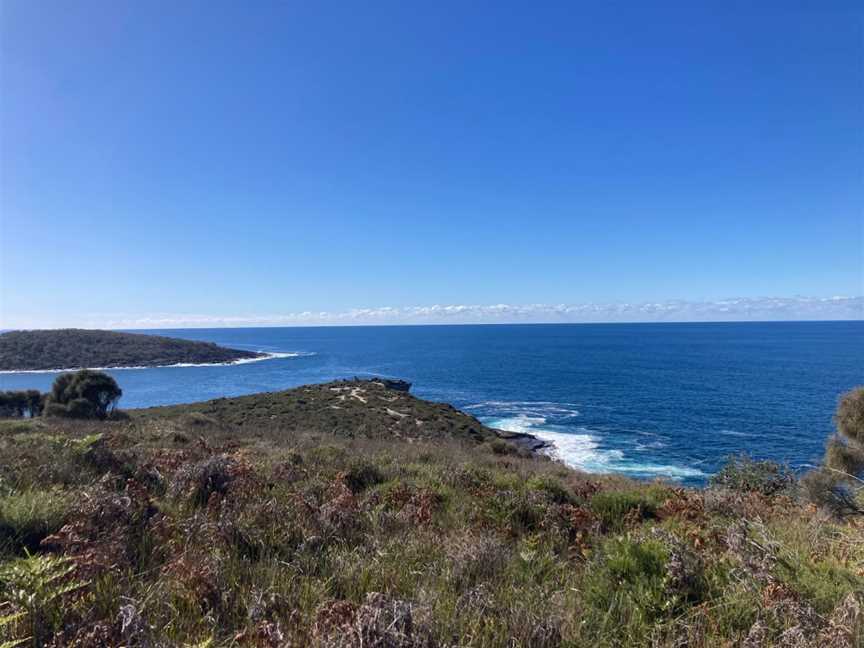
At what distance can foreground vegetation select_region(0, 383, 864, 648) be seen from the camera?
2.69 m

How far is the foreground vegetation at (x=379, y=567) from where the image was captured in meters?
2.69

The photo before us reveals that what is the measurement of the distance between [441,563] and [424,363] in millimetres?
103747

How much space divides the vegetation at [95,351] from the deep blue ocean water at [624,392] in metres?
15.2

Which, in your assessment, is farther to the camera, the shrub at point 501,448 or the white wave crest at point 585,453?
the white wave crest at point 585,453

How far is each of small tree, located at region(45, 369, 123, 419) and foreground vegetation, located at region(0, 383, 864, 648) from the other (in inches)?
1323

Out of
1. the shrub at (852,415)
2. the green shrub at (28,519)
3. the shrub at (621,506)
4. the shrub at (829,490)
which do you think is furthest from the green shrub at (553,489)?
the shrub at (852,415)

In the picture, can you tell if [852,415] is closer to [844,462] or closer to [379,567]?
[844,462]

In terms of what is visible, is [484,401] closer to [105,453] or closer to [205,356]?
[105,453]

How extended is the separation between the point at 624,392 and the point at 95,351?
138m

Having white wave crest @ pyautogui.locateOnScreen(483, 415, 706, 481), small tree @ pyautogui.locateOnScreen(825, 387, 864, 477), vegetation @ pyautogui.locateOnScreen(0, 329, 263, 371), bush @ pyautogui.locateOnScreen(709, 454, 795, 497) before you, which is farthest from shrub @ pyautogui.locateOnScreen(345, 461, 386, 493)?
vegetation @ pyautogui.locateOnScreen(0, 329, 263, 371)

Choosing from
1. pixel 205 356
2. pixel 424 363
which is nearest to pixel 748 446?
pixel 424 363

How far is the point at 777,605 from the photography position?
3.06 m

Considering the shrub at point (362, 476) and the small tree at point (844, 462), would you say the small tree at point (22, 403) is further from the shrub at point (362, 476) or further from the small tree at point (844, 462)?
the small tree at point (844, 462)

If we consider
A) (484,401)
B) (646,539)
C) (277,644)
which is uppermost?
(277,644)
